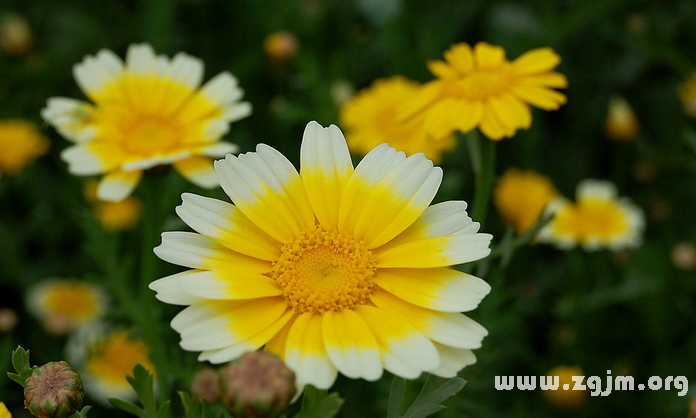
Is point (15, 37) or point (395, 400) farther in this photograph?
point (15, 37)

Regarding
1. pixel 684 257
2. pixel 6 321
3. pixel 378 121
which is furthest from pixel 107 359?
pixel 684 257

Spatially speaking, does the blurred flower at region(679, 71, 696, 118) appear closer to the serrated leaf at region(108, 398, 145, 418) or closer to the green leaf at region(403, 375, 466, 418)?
the green leaf at region(403, 375, 466, 418)

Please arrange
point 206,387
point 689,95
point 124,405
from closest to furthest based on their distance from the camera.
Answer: point 124,405, point 206,387, point 689,95

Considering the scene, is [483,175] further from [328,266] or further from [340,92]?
[340,92]

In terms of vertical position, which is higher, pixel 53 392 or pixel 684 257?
pixel 684 257

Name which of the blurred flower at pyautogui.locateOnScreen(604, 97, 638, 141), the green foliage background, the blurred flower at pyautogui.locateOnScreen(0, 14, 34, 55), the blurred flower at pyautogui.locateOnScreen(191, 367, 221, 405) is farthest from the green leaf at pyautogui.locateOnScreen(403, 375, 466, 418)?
the blurred flower at pyautogui.locateOnScreen(0, 14, 34, 55)

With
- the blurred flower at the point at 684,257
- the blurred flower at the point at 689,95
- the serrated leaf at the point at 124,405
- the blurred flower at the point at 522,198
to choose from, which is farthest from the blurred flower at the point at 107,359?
the blurred flower at the point at 689,95
